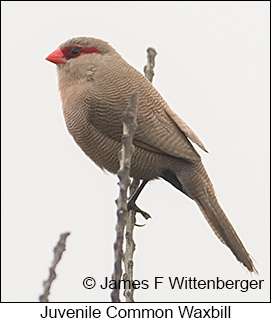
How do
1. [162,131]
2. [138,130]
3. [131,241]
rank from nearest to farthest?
[131,241]
[138,130]
[162,131]

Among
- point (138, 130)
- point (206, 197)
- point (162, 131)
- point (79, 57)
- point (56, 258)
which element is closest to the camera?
point (56, 258)

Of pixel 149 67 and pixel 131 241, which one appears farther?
pixel 149 67

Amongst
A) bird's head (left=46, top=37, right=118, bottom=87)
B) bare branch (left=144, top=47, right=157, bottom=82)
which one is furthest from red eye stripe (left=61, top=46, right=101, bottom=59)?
bare branch (left=144, top=47, right=157, bottom=82)

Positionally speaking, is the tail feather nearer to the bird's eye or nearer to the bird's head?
the bird's head

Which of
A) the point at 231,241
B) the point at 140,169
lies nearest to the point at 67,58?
the point at 140,169

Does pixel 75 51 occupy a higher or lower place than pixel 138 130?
higher

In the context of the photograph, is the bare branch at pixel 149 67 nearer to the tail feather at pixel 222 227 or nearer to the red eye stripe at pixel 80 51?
the red eye stripe at pixel 80 51

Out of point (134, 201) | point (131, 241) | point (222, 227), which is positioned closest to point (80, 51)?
point (134, 201)

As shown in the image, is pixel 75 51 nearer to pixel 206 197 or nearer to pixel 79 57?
pixel 79 57
